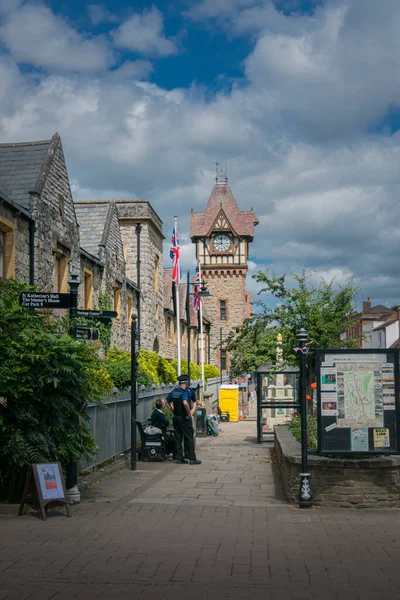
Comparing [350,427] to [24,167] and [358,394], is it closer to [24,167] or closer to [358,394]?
[358,394]

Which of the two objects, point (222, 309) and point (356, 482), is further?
point (222, 309)

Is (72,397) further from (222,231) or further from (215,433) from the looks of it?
(222,231)

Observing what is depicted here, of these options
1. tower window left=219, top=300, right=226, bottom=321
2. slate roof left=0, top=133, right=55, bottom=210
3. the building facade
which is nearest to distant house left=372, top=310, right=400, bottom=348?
tower window left=219, top=300, right=226, bottom=321

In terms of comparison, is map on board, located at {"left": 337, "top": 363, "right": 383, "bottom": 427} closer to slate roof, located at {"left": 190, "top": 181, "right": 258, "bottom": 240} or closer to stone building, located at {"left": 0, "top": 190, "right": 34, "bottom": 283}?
stone building, located at {"left": 0, "top": 190, "right": 34, "bottom": 283}

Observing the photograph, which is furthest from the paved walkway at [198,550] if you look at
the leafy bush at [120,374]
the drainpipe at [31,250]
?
the leafy bush at [120,374]

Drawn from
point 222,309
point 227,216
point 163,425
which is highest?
point 227,216

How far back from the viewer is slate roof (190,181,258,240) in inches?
3022

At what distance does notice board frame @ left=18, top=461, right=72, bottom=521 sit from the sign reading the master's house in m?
2.14

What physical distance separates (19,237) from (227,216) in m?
62.0

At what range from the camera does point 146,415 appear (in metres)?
20.1

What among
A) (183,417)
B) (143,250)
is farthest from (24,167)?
(143,250)

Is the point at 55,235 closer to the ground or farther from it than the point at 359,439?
farther from it

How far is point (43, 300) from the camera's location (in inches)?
406

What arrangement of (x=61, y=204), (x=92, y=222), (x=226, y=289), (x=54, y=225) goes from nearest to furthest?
(x=54, y=225), (x=61, y=204), (x=92, y=222), (x=226, y=289)
